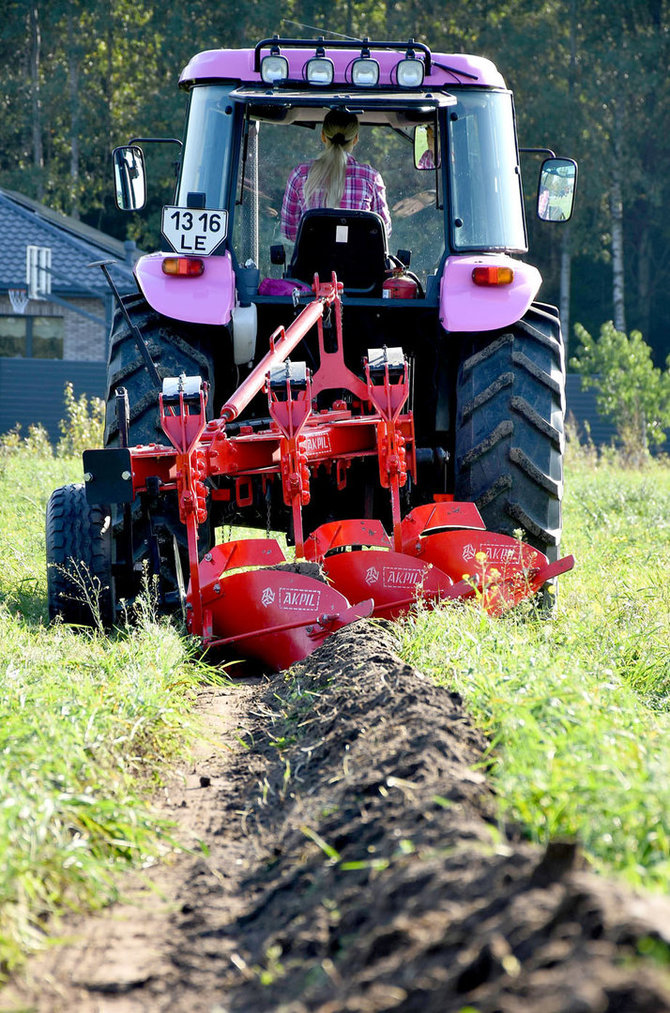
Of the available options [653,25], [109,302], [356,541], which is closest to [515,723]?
[356,541]

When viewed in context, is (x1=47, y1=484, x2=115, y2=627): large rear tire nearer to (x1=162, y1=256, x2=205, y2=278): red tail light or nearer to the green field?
the green field

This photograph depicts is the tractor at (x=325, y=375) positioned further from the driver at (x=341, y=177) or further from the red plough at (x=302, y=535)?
the driver at (x=341, y=177)

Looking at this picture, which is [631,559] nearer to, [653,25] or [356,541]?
[356,541]

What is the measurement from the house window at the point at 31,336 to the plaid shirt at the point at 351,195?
67.6ft

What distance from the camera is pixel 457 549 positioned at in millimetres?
4887

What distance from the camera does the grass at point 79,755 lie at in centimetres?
244

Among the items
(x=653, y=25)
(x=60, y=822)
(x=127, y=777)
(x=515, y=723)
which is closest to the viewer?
(x=60, y=822)

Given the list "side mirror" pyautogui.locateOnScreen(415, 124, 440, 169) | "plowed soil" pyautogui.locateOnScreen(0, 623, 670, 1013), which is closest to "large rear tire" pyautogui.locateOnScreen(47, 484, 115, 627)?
"plowed soil" pyautogui.locateOnScreen(0, 623, 670, 1013)

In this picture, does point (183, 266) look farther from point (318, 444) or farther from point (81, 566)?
point (81, 566)

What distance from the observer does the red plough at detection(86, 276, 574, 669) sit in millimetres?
4492

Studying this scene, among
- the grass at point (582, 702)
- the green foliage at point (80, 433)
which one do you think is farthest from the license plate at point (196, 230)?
the green foliage at point (80, 433)

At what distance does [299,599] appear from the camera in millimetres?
4500

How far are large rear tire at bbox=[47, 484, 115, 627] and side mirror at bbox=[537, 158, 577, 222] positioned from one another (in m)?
2.35

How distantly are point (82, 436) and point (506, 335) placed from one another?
32.6 ft
